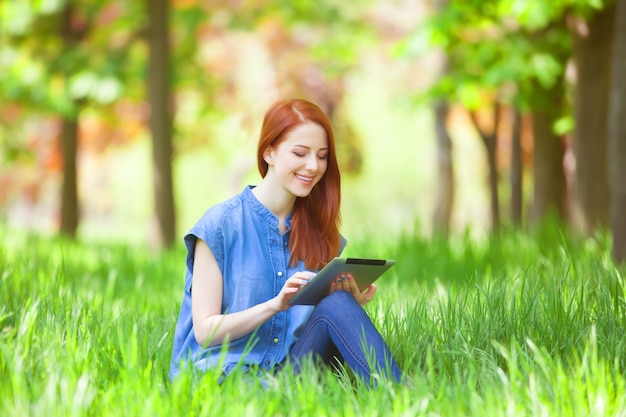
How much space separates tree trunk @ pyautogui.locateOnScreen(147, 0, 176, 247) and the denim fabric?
6.66 metres

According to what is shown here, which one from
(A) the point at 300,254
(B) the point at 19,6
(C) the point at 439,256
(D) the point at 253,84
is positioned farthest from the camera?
(D) the point at 253,84

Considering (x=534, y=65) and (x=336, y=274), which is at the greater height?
(x=534, y=65)

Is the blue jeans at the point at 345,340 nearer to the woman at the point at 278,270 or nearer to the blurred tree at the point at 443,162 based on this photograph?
the woman at the point at 278,270

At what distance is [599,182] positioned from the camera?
25.7 ft

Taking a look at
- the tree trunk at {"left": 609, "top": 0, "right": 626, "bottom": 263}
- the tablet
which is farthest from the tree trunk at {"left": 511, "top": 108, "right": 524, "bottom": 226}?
the tablet

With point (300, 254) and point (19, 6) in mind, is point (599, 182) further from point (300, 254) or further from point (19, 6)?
point (19, 6)

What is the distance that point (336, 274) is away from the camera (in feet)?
10.5

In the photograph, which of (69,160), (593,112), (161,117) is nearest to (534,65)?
(593,112)

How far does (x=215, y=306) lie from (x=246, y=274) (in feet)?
0.64

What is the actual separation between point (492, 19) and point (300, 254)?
208 inches

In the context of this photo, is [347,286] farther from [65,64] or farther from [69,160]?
[69,160]

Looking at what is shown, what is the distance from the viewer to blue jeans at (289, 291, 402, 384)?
123 inches

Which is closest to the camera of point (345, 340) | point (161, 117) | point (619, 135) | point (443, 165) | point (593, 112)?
point (345, 340)

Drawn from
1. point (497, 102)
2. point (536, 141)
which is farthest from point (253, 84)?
point (536, 141)
